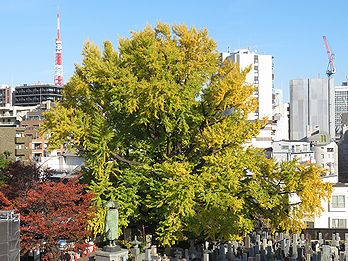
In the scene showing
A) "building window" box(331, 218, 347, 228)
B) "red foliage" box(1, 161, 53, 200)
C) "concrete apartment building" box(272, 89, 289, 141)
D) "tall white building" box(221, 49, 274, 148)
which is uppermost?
"tall white building" box(221, 49, 274, 148)

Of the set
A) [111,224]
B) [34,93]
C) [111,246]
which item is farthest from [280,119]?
[111,246]

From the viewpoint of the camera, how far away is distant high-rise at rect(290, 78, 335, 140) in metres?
89.4

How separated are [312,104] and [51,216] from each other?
7885 centimetres

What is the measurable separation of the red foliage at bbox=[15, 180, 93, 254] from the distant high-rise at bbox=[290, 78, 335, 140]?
242 ft

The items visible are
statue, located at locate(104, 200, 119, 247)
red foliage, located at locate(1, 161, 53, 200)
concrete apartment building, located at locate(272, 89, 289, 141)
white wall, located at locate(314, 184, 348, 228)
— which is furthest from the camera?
concrete apartment building, located at locate(272, 89, 289, 141)

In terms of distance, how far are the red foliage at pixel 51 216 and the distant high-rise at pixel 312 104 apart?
7362cm

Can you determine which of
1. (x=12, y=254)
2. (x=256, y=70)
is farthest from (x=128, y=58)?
(x=256, y=70)

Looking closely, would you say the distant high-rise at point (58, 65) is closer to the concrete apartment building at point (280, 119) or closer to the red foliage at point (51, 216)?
the concrete apartment building at point (280, 119)

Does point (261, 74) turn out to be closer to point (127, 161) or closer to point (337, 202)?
point (337, 202)

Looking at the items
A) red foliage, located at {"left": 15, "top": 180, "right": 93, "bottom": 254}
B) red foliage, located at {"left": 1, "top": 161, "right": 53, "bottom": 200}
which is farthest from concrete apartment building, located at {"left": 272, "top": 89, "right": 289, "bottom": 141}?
red foliage, located at {"left": 15, "top": 180, "right": 93, "bottom": 254}

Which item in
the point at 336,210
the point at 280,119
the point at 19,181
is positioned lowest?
the point at 336,210

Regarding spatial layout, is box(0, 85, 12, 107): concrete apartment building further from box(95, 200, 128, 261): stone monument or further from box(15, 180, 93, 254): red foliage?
box(95, 200, 128, 261): stone monument

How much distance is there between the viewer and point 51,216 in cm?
1883

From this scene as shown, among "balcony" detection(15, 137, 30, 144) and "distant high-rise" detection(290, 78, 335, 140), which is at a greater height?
"distant high-rise" detection(290, 78, 335, 140)
